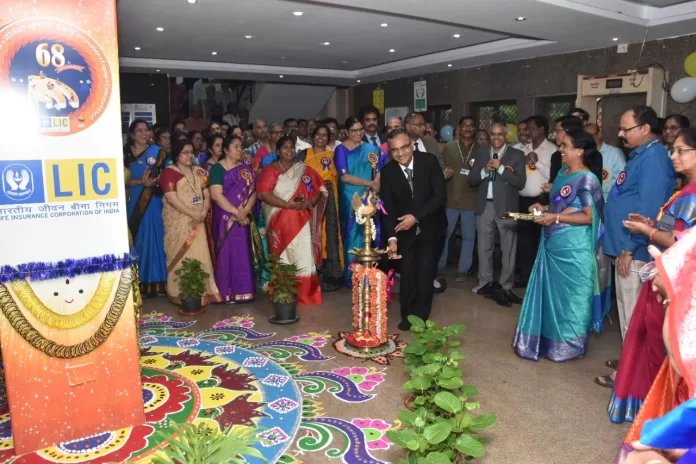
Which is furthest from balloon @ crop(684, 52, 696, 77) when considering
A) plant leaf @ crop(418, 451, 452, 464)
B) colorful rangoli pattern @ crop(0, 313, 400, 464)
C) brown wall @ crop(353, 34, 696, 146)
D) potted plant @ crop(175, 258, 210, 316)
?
plant leaf @ crop(418, 451, 452, 464)

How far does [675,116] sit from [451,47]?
4062 mm

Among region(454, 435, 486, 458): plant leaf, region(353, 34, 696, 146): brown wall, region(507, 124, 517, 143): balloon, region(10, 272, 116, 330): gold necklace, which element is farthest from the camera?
region(507, 124, 517, 143): balloon

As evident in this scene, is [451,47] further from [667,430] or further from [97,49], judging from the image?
[667,430]

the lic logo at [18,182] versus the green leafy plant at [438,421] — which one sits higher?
the lic logo at [18,182]

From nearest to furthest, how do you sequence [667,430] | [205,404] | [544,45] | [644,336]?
1. [667,430]
2. [644,336]
3. [205,404]
4. [544,45]

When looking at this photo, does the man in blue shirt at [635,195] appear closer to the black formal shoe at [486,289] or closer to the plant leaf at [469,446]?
the plant leaf at [469,446]

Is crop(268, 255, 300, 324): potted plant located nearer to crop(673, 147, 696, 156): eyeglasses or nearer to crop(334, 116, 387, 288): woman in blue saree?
crop(334, 116, 387, 288): woman in blue saree

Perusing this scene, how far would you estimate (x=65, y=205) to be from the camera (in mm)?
2387

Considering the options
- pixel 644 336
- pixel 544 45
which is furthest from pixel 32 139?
pixel 544 45

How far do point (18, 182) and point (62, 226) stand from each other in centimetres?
24

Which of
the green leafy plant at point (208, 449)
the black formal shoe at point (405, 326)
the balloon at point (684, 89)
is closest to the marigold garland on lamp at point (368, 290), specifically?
the black formal shoe at point (405, 326)

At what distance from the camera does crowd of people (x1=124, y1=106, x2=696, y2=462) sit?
3062 mm

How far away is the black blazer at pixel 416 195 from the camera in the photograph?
3977mm

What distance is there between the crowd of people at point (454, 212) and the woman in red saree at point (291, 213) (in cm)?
1
